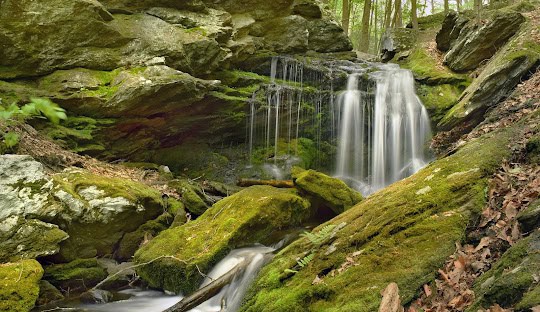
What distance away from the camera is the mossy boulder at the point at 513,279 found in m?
2.16

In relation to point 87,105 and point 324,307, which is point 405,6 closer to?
point 87,105

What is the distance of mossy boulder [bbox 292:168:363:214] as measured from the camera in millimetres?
7559

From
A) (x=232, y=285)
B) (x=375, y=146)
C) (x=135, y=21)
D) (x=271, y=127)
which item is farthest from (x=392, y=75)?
(x=232, y=285)

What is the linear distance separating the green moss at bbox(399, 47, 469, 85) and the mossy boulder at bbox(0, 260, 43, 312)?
40.8 feet

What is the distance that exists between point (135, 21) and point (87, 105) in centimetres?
333

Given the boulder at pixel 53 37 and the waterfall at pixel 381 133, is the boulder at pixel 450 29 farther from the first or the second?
the boulder at pixel 53 37

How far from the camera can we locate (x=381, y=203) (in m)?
4.49

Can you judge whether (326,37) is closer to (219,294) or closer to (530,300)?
(219,294)

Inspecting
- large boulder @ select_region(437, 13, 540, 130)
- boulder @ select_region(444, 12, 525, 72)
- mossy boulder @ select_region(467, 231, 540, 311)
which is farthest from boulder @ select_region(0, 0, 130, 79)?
boulder @ select_region(444, 12, 525, 72)

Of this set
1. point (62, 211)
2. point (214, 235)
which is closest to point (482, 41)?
point (214, 235)

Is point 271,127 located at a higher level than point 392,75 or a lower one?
lower

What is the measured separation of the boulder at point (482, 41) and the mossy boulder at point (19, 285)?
42.0 ft

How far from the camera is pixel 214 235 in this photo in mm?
6332

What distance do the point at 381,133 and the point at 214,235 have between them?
7802mm
